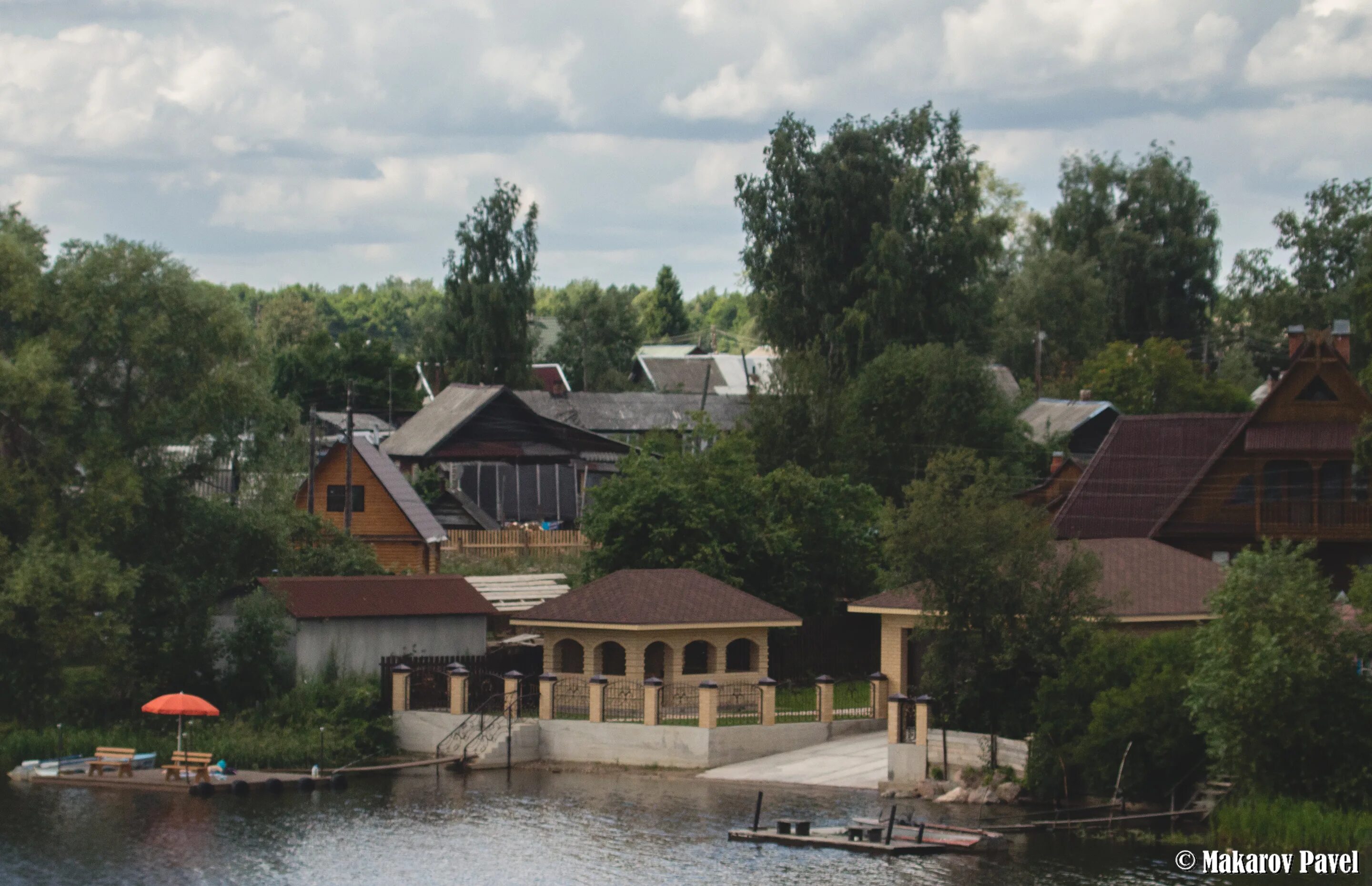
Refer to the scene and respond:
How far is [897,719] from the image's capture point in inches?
1407

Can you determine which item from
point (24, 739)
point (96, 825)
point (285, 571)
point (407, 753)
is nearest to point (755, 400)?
point (285, 571)

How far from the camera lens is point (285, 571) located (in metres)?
46.4

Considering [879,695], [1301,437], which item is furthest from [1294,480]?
[879,695]

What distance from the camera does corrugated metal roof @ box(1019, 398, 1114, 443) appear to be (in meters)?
75.4

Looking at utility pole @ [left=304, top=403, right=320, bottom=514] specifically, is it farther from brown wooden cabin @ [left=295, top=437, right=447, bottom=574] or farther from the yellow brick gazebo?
the yellow brick gazebo

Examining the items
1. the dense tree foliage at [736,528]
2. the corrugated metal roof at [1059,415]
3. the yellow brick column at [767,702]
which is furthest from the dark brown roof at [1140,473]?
the corrugated metal roof at [1059,415]

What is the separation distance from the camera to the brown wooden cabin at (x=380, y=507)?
58.3m

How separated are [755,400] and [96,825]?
36638mm

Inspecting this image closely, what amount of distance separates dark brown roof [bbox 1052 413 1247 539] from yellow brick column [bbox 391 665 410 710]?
65.9ft

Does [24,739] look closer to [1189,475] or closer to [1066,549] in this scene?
[1066,549]

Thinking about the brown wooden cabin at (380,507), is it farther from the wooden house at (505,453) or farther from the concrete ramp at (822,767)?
the concrete ramp at (822,767)

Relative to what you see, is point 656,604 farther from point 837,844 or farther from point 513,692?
point 837,844

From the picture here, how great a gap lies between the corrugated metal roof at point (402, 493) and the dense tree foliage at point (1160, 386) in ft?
119

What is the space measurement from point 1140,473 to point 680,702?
18.3 meters
